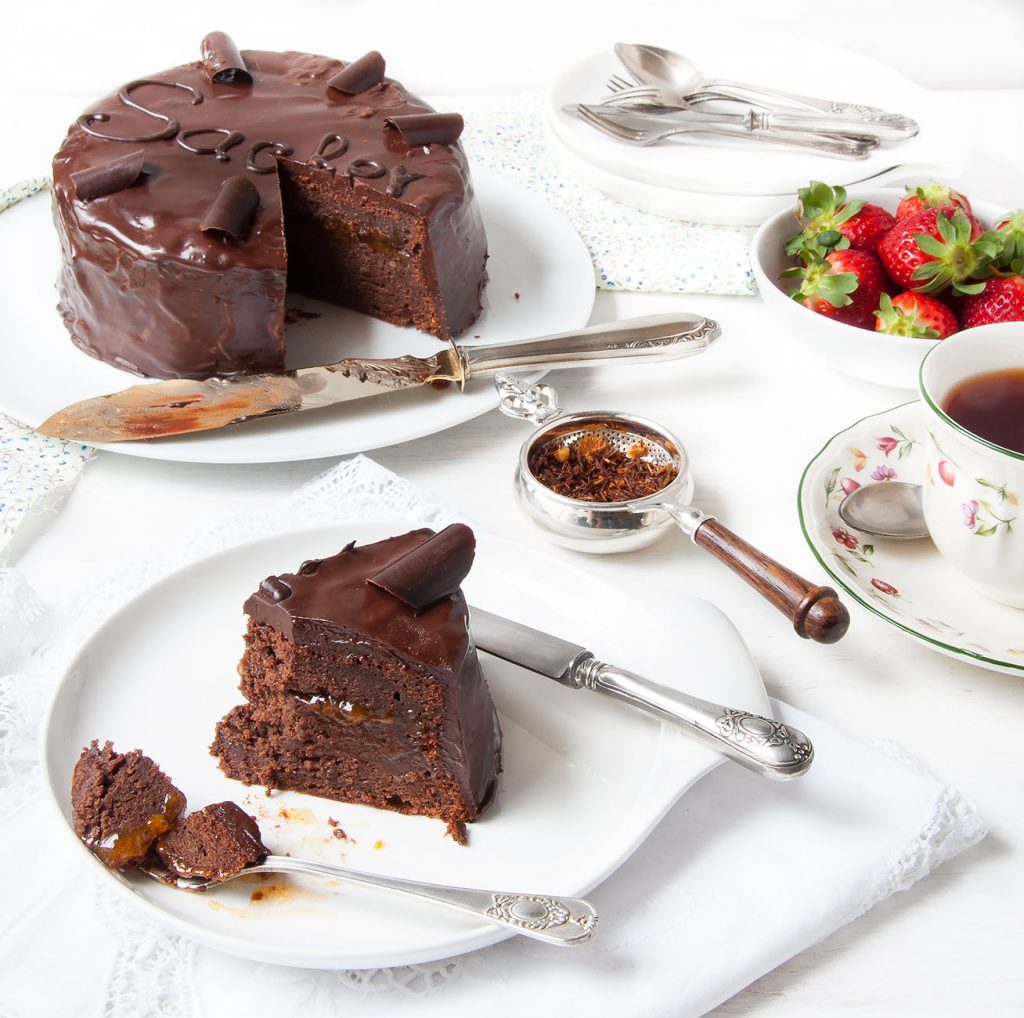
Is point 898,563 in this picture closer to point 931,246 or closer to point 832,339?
point 832,339

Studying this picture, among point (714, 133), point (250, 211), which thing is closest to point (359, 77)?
point (250, 211)

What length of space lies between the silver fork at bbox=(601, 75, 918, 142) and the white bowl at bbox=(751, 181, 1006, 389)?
562mm

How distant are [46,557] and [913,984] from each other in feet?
5.10

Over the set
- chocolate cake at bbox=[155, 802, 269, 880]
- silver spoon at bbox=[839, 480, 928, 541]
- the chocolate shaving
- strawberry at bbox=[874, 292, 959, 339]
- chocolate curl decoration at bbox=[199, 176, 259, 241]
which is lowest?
chocolate cake at bbox=[155, 802, 269, 880]

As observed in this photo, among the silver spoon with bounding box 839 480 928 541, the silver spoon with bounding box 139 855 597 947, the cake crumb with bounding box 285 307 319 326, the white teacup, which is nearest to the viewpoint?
the silver spoon with bounding box 139 855 597 947

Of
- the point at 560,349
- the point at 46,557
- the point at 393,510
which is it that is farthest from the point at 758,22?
the point at 46,557

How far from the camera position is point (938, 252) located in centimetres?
229

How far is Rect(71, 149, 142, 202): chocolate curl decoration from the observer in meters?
2.36

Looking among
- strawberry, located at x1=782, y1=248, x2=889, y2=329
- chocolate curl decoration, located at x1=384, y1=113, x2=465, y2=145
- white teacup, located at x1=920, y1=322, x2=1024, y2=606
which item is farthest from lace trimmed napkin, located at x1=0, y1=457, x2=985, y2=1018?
chocolate curl decoration, located at x1=384, y1=113, x2=465, y2=145

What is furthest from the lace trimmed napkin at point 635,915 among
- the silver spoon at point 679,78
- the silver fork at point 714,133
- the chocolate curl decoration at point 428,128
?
the silver spoon at point 679,78

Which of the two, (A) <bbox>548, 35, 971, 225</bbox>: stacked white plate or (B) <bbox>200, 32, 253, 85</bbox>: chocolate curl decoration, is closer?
(B) <bbox>200, 32, 253, 85</bbox>: chocolate curl decoration

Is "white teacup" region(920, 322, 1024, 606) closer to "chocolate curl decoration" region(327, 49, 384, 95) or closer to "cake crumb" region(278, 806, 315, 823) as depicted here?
"cake crumb" region(278, 806, 315, 823)

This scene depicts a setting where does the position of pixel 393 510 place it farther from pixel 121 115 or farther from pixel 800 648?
pixel 121 115

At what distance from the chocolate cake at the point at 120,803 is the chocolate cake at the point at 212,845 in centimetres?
2
